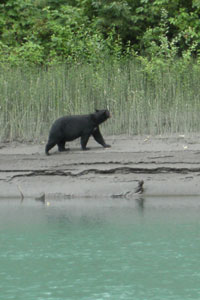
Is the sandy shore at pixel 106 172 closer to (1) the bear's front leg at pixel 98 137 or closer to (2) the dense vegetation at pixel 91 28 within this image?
(1) the bear's front leg at pixel 98 137

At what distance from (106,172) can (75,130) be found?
0.94 meters

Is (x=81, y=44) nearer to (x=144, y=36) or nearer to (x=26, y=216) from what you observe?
(x=144, y=36)

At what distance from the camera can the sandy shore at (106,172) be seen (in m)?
10.3

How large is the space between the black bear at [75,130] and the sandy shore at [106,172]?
0.59 feet

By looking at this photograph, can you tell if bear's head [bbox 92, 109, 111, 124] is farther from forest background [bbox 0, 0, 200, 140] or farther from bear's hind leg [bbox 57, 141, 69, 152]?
forest background [bbox 0, 0, 200, 140]

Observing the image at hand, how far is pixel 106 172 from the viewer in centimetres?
1062

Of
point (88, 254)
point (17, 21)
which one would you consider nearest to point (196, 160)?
point (88, 254)

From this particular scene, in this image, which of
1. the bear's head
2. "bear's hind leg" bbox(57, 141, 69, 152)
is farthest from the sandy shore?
the bear's head

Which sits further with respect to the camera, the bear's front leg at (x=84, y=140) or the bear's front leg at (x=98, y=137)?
the bear's front leg at (x=98, y=137)

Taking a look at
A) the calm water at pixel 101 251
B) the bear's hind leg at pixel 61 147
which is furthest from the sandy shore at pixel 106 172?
the calm water at pixel 101 251

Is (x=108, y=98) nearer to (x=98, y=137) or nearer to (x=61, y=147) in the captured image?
(x=98, y=137)

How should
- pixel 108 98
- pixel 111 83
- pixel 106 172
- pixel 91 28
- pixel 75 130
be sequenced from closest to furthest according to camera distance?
pixel 106 172
pixel 75 130
pixel 108 98
pixel 111 83
pixel 91 28

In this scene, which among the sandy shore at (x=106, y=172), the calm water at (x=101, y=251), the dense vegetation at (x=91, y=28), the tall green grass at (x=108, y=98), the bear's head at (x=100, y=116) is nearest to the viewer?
the calm water at (x=101, y=251)

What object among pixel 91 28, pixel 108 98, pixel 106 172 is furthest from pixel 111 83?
pixel 91 28
